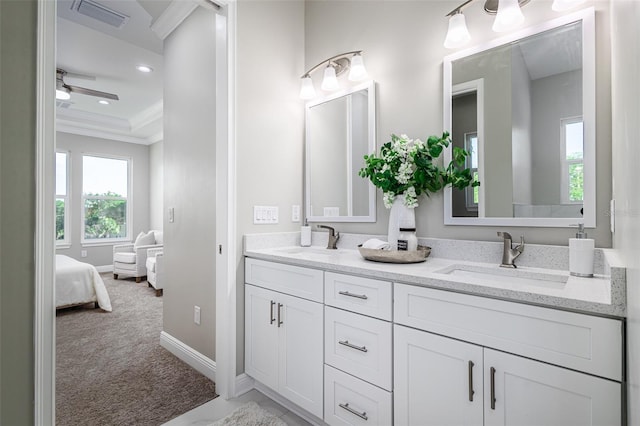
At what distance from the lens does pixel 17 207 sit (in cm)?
116

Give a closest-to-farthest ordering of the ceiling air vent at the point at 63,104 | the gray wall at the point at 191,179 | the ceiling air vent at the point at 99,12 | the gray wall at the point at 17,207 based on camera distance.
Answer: the gray wall at the point at 17,207
the gray wall at the point at 191,179
the ceiling air vent at the point at 99,12
the ceiling air vent at the point at 63,104

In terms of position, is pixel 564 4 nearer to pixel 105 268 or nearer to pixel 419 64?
pixel 419 64

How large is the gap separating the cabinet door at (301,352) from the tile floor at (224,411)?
0.12 metres

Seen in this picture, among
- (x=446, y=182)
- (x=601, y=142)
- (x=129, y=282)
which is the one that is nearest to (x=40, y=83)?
(x=446, y=182)

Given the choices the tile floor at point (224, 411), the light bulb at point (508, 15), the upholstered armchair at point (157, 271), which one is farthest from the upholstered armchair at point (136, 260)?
the light bulb at point (508, 15)

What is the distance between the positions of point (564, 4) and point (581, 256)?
1.04 m

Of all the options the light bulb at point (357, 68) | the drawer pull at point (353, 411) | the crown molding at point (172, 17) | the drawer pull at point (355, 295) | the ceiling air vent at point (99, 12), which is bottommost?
the drawer pull at point (353, 411)

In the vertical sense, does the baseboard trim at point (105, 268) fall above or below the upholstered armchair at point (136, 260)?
below

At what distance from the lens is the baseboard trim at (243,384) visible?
75.5 inches

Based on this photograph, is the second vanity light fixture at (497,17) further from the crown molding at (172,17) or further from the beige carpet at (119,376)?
the beige carpet at (119,376)

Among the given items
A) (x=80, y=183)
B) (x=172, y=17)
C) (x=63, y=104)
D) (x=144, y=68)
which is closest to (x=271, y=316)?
(x=172, y=17)

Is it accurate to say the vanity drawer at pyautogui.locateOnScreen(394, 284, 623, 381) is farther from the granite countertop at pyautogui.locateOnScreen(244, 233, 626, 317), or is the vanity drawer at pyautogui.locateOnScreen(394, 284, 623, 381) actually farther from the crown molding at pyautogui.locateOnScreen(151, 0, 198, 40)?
the crown molding at pyautogui.locateOnScreen(151, 0, 198, 40)

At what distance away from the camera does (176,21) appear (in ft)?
8.21

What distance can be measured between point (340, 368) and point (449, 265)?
70 cm
